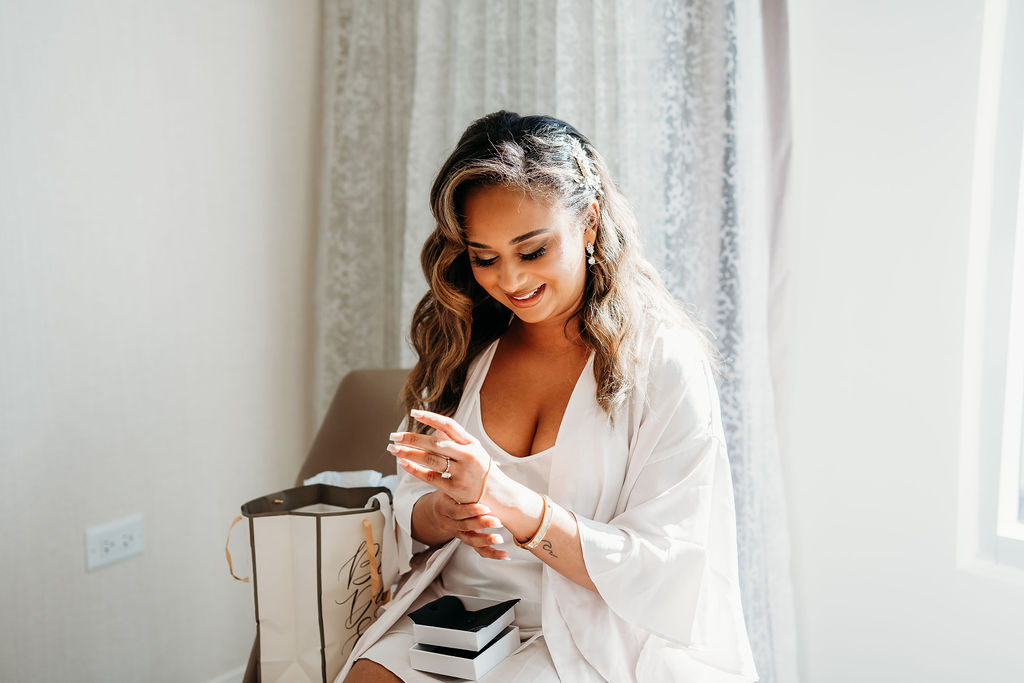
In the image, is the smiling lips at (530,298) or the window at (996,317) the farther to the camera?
the window at (996,317)

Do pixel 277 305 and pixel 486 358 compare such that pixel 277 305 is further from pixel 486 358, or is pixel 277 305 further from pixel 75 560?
pixel 486 358

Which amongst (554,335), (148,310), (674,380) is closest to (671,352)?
(674,380)

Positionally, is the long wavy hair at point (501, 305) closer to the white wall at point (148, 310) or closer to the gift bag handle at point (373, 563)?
the gift bag handle at point (373, 563)

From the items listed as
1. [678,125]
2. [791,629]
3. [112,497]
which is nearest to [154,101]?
[112,497]

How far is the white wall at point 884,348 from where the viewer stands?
1.56 metres

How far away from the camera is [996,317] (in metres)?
1.54

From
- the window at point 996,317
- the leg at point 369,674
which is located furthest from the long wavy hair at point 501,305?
the window at point 996,317

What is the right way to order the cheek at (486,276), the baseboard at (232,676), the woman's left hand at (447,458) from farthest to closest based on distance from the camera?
the baseboard at (232,676) < the cheek at (486,276) < the woman's left hand at (447,458)

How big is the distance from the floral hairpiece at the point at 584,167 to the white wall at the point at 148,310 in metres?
0.97

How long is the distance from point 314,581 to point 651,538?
615 mm

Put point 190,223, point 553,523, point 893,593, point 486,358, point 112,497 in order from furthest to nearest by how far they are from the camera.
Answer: point 190,223
point 112,497
point 893,593
point 486,358
point 553,523

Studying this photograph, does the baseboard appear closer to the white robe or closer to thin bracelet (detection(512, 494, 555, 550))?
the white robe

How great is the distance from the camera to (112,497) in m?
1.86

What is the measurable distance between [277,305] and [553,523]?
1.43 metres
